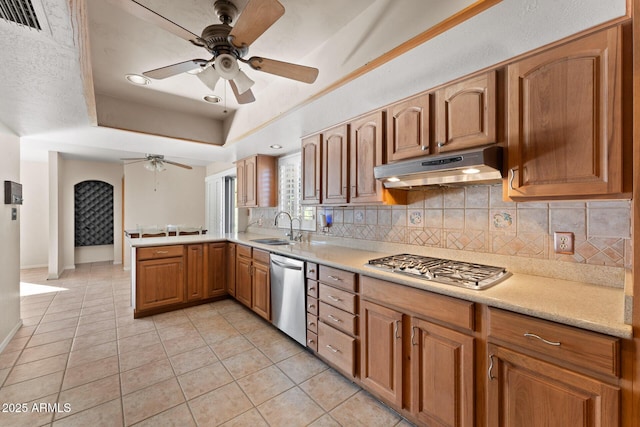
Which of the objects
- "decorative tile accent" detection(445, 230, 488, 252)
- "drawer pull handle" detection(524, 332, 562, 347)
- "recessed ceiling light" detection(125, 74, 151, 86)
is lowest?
"drawer pull handle" detection(524, 332, 562, 347)

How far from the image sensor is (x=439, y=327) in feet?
4.78

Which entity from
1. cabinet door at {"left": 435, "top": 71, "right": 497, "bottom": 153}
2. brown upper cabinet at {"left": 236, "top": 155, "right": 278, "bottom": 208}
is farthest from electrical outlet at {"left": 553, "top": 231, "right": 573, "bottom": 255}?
brown upper cabinet at {"left": 236, "top": 155, "right": 278, "bottom": 208}

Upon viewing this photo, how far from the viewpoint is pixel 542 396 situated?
1.12 metres

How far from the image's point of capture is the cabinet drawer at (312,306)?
2301 mm

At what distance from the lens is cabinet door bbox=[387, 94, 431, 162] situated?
185cm

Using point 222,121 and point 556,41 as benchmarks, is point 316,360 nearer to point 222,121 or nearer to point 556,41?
point 556,41

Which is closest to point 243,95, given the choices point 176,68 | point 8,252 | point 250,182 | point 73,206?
point 176,68

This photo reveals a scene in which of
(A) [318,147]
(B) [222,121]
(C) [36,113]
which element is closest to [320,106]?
(A) [318,147]

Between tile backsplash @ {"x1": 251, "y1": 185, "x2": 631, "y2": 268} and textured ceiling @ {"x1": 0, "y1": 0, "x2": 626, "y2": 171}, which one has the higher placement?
textured ceiling @ {"x1": 0, "y1": 0, "x2": 626, "y2": 171}

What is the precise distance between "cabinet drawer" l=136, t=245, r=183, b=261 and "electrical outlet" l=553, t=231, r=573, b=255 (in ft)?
12.1

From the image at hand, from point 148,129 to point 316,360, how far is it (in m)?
3.15

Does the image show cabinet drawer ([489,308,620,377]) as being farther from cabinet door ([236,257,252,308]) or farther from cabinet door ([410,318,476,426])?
cabinet door ([236,257,252,308])

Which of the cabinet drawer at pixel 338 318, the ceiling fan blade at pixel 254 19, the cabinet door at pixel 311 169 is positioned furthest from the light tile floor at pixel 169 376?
the ceiling fan blade at pixel 254 19

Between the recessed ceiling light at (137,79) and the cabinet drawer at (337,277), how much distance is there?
2394mm
